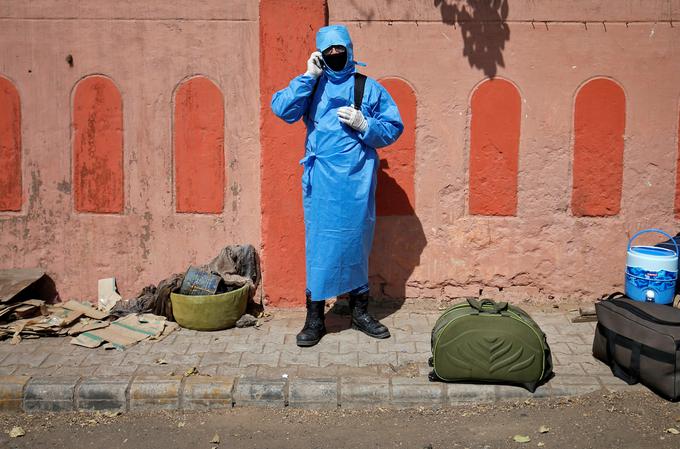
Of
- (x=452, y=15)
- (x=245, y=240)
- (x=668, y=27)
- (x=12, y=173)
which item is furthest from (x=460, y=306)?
(x=12, y=173)

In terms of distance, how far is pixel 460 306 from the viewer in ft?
16.8

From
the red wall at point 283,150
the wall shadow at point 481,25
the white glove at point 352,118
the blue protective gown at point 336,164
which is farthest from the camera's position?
the wall shadow at point 481,25

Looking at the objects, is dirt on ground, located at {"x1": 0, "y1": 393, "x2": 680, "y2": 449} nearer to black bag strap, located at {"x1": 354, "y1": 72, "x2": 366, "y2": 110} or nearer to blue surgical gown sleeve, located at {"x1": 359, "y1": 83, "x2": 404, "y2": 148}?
blue surgical gown sleeve, located at {"x1": 359, "y1": 83, "x2": 404, "y2": 148}

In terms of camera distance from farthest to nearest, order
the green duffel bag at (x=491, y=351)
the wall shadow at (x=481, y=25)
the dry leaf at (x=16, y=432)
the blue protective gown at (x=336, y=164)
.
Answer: the wall shadow at (x=481, y=25) < the blue protective gown at (x=336, y=164) < the green duffel bag at (x=491, y=351) < the dry leaf at (x=16, y=432)

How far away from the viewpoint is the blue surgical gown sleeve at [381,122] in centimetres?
541

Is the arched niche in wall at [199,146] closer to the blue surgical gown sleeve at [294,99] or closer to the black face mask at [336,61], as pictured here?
the blue surgical gown sleeve at [294,99]

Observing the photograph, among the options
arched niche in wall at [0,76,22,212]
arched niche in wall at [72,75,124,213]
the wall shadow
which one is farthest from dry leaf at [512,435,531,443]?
arched niche in wall at [0,76,22,212]

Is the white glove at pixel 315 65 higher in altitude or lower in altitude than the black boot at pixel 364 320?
higher

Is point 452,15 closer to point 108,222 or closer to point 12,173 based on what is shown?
point 108,222

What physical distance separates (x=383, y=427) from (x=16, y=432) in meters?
2.23

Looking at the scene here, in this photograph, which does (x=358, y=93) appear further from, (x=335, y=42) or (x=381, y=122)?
(x=335, y=42)

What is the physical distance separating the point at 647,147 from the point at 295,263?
3.13 meters

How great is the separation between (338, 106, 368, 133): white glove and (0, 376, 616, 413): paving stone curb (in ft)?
6.00

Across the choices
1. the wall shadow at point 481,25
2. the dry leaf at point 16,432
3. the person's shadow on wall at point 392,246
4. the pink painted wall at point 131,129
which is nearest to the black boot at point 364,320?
the person's shadow on wall at point 392,246
